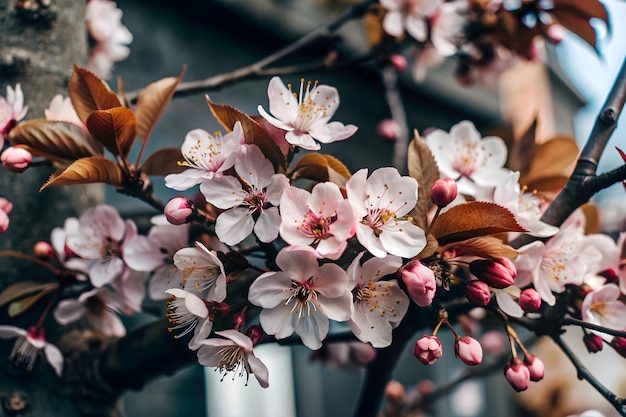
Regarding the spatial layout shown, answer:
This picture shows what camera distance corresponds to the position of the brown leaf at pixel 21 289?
96 cm

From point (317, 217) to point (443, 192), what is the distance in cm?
16

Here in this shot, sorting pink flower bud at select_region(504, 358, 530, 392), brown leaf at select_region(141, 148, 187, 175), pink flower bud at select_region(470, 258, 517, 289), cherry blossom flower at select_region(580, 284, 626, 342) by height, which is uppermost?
brown leaf at select_region(141, 148, 187, 175)

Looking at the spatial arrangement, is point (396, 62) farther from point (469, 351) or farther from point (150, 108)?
point (469, 351)

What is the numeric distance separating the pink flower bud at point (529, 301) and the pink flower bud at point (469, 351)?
7cm

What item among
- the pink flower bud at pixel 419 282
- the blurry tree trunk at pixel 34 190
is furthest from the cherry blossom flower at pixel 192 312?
the blurry tree trunk at pixel 34 190

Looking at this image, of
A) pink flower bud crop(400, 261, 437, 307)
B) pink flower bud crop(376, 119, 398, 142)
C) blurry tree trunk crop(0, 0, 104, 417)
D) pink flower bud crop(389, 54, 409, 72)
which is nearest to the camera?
pink flower bud crop(400, 261, 437, 307)

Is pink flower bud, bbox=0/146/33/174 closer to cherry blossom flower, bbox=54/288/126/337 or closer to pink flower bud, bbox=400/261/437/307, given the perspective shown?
cherry blossom flower, bbox=54/288/126/337

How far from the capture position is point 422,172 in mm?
830

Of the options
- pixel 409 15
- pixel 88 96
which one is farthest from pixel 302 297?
pixel 409 15

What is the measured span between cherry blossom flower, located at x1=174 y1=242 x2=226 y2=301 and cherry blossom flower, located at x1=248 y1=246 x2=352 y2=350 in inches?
1.6

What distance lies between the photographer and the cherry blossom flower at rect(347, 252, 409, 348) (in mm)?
743

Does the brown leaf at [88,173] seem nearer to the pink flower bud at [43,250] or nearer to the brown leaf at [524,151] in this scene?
the pink flower bud at [43,250]

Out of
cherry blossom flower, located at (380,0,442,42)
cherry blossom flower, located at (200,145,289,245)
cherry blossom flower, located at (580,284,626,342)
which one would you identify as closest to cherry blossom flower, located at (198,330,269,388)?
cherry blossom flower, located at (200,145,289,245)

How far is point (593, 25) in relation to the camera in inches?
49.3
